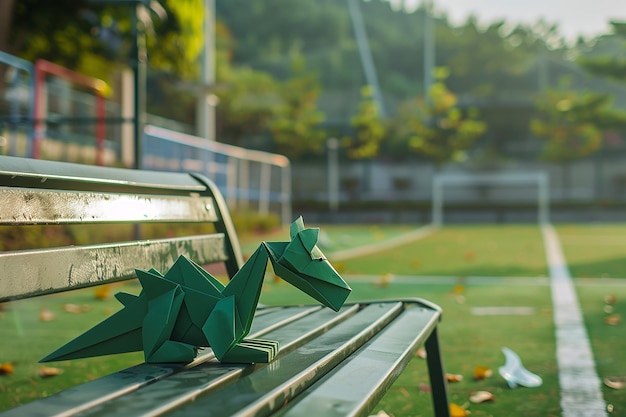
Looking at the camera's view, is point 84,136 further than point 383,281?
Yes

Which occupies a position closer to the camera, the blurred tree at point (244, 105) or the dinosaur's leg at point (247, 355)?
the dinosaur's leg at point (247, 355)

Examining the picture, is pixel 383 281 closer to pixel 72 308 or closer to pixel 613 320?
pixel 613 320

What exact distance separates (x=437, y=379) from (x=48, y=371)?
5.85ft

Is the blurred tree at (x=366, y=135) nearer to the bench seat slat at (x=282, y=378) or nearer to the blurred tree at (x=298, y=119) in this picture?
the blurred tree at (x=298, y=119)

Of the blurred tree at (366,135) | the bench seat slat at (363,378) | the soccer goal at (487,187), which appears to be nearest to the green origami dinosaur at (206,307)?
the bench seat slat at (363,378)

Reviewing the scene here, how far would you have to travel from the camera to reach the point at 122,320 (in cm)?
157

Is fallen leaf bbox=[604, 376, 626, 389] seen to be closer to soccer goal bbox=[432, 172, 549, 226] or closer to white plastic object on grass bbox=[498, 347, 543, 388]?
white plastic object on grass bbox=[498, 347, 543, 388]

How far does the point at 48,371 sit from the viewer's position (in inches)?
133

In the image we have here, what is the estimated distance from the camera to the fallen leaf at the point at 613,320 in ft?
15.3

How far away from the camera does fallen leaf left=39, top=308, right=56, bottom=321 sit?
495cm

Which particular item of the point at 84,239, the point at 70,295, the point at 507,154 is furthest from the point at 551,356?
the point at 507,154

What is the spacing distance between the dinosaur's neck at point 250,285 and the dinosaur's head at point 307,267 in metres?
0.02

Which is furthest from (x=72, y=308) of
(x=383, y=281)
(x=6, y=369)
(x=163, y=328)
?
(x=163, y=328)

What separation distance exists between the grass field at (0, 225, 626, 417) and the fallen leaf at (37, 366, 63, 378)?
3 centimetres
